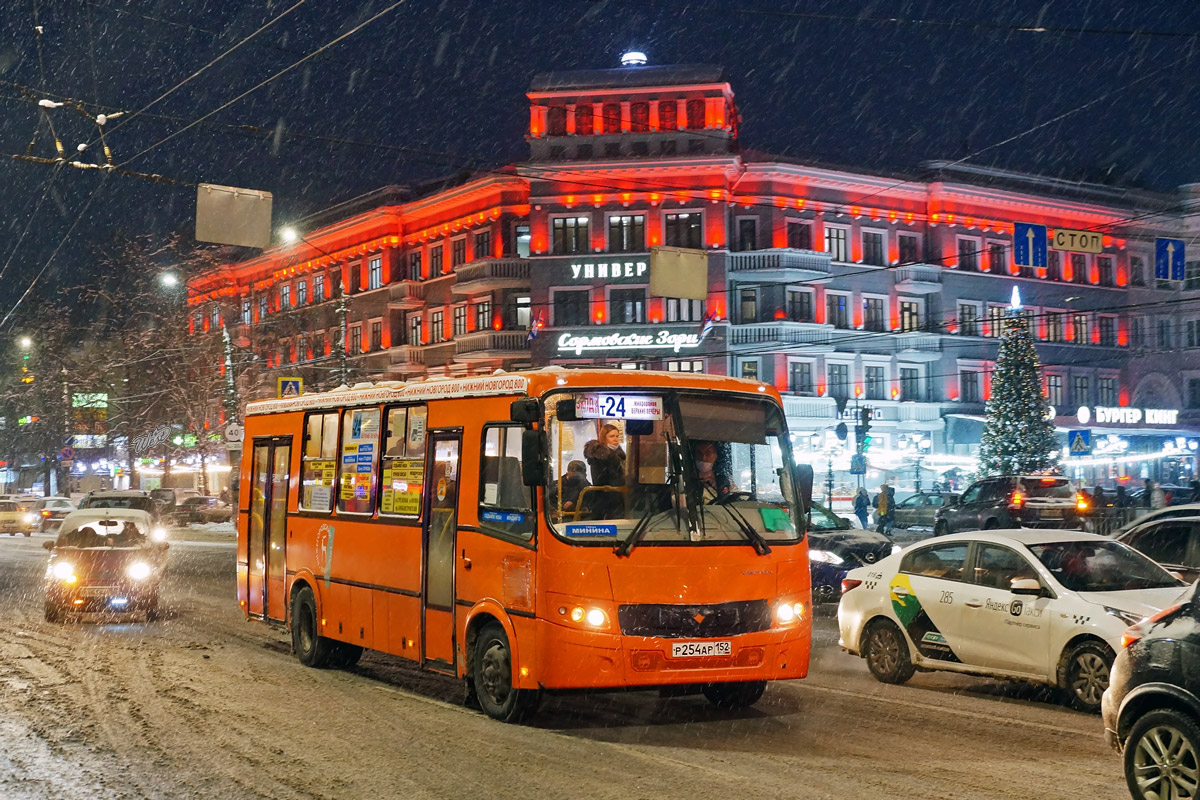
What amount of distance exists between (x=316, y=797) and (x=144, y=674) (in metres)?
6.08

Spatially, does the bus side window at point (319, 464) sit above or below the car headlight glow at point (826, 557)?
above

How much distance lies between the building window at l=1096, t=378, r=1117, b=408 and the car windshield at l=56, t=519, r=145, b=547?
54504 mm

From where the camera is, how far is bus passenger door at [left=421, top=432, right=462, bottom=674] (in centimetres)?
1096

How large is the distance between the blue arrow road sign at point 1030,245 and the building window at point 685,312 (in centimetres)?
2867

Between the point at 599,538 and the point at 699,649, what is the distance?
1.13 meters

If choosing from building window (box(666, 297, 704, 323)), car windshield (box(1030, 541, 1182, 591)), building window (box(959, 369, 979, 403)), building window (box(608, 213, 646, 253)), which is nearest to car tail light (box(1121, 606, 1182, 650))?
car windshield (box(1030, 541, 1182, 591))

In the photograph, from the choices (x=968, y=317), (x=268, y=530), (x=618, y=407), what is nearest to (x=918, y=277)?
(x=968, y=317)

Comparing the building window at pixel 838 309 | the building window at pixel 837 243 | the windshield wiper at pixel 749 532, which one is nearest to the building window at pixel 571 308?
the building window at pixel 838 309

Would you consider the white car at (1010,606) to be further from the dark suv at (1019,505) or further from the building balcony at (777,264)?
the building balcony at (777,264)

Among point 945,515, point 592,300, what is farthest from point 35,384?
point 945,515

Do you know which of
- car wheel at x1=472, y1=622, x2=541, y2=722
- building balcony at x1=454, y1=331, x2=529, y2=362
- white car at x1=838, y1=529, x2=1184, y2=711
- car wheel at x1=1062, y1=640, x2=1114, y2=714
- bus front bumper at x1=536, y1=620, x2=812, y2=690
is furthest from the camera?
building balcony at x1=454, y1=331, x2=529, y2=362

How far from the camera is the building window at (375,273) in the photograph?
216 ft

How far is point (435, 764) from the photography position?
27.3 feet

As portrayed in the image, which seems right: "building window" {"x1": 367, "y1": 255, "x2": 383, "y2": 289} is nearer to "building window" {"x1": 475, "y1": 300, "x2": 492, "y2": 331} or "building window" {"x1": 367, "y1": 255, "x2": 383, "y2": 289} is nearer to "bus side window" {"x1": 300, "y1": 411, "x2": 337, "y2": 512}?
"building window" {"x1": 475, "y1": 300, "x2": 492, "y2": 331}
